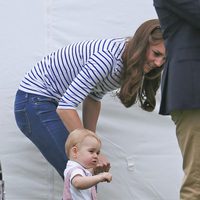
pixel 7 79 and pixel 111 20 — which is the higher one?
Answer: pixel 111 20

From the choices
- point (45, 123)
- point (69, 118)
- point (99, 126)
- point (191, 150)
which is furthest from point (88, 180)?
point (99, 126)

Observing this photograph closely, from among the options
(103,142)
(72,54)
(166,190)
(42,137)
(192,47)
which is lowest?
(166,190)

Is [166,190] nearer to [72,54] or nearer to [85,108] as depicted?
[85,108]

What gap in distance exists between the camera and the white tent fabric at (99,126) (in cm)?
333

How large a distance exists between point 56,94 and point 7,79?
0.56 m

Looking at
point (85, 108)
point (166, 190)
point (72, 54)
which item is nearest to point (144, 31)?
point (72, 54)

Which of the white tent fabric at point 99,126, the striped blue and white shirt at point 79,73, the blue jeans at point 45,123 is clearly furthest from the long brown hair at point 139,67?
the white tent fabric at point 99,126

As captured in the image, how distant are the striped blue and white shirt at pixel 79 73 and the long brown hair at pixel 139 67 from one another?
43mm

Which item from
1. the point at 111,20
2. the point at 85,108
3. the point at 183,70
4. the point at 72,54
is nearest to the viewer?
the point at 183,70

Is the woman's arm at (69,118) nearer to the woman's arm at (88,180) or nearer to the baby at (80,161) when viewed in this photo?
the baby at (80,161)

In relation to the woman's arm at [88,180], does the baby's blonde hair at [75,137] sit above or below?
above

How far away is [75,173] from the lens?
2.63 meters

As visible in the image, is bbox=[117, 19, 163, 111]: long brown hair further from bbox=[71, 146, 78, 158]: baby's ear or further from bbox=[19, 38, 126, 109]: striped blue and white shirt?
bbox=[71, 146, 78, 158]: baby's ear

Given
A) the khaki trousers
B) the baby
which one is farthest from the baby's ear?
the khaki trousers
